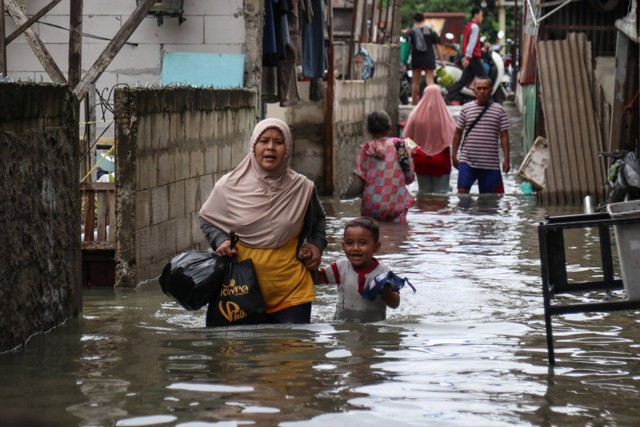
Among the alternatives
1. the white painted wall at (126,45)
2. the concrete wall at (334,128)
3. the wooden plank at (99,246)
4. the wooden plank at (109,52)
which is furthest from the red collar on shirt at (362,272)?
the concrete wall at (334,128)

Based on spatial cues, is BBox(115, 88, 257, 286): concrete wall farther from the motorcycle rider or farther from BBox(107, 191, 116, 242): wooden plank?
the motorcycle rider

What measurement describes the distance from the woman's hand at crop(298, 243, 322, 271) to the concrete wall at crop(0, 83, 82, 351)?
143cm

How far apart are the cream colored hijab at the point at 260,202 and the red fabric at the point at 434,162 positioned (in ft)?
34.1

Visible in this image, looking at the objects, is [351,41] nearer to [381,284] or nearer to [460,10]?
[381,284]

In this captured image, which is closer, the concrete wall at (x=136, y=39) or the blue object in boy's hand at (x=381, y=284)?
the blue object in boy's hand at (x=381, y=284)

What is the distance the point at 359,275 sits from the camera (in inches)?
302

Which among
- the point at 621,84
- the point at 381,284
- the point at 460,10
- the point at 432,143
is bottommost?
the point at 381,284

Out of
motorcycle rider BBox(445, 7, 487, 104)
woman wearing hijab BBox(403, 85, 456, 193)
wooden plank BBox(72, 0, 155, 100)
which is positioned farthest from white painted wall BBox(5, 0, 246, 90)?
motorcycle rider BBox(445, 7, 487, 104)

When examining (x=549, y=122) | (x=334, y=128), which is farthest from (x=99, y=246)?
(x=334, y=128)

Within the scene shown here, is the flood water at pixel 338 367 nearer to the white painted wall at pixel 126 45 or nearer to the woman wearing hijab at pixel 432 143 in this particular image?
the white painted wall at pixel 126 45

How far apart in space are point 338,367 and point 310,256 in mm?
1127

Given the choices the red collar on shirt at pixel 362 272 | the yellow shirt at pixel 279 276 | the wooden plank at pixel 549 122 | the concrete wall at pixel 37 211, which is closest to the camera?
the concrete wall at pixel 37 211

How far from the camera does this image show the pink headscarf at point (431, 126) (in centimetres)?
1789

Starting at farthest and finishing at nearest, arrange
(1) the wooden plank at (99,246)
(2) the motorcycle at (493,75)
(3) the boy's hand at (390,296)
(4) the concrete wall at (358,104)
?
Answer: (2) the motorcycle at (493,75) → (4) the concrete wall at (358,104) → (1) the wooden plank at (99,246) → (3) the boy's hand at (390,296)
